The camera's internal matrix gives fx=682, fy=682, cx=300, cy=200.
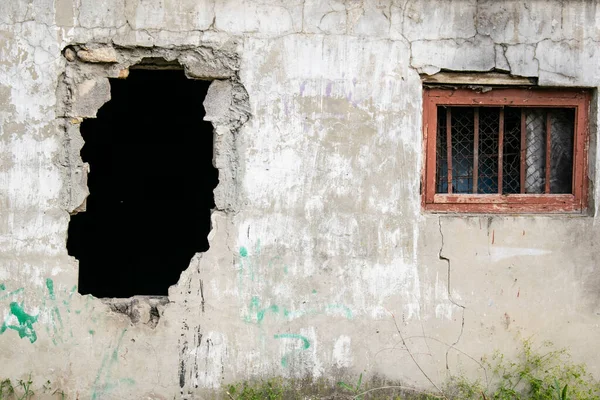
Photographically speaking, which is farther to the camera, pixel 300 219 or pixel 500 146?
pixel 500 146

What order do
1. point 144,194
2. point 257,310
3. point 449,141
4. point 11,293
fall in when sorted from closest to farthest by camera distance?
point 11,293 → point 257,310 → point 449,141 → point 144,194

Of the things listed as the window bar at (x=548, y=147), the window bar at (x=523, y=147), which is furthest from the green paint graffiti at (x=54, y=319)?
the window bar at (x=548, y=147)

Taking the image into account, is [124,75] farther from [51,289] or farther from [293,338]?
[293,338]

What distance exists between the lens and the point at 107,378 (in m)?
4.53

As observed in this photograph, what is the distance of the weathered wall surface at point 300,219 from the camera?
448 centimetres

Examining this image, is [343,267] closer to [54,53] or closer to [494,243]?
[494,243]

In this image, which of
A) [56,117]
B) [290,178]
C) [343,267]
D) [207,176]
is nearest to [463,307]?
[343,267]

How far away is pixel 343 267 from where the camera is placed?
182 inches

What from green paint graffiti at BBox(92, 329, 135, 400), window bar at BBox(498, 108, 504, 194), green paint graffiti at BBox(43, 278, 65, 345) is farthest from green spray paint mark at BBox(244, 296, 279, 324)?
window bar at BBox(498, 108, 504, 194)

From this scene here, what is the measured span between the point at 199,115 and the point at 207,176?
68 cm

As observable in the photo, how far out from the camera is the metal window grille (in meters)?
4.80

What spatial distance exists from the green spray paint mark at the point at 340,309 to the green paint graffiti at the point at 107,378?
1.37 m

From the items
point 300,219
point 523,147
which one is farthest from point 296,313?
point 523,147

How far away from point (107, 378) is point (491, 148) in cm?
307
